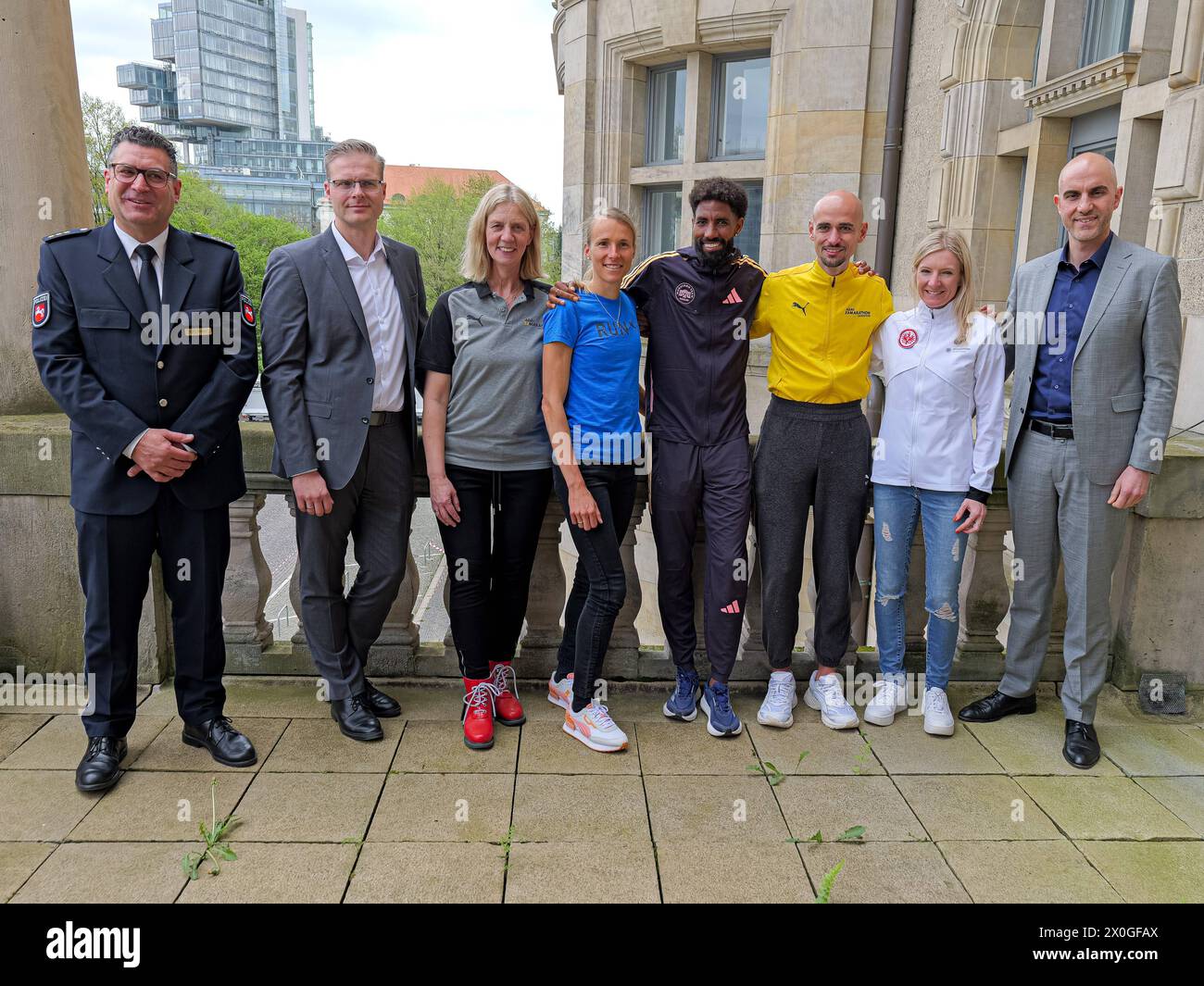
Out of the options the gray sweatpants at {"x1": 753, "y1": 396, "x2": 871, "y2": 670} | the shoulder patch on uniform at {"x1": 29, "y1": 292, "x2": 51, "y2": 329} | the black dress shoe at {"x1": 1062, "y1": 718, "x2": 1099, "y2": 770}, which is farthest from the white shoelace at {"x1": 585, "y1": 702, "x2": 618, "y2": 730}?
the shoulder patch on uniform at {"x1": 29, "y1": 292, "x2": 51, "y2": 329}

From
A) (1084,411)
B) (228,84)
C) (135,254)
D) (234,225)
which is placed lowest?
(1084,411)

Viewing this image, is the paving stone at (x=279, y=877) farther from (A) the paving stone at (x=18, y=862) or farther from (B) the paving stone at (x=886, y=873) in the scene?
(B) the paving stone at (x=886, y=873)

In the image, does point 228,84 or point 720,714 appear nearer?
point 720,714

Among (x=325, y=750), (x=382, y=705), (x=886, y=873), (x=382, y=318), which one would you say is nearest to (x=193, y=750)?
(x=325, y=750)

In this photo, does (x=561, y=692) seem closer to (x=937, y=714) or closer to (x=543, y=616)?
(x=543, y=616)

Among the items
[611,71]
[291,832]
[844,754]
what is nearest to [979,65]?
[611,71]

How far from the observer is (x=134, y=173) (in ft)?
10.0

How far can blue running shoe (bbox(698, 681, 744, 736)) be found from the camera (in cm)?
371

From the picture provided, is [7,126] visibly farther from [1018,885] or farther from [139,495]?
[1018,885]

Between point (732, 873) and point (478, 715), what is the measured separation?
1.20 metres

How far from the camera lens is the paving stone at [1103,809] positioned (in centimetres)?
311

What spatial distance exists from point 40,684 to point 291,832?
1.75m

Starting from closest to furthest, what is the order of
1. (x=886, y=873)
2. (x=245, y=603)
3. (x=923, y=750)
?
(x=886, y=873), (x=923, y=750), (x=245, y=603)

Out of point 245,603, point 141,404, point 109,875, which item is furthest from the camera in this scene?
point 245,603
